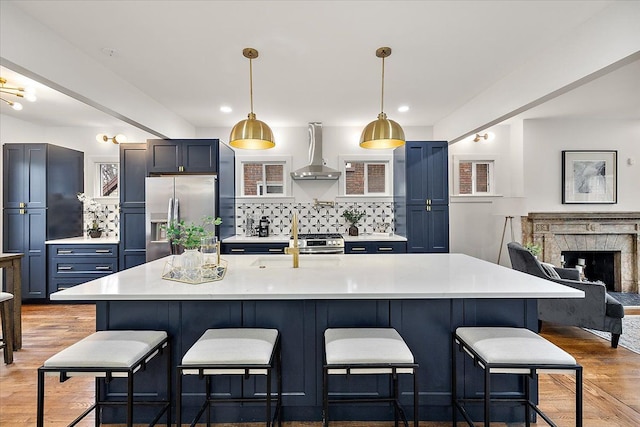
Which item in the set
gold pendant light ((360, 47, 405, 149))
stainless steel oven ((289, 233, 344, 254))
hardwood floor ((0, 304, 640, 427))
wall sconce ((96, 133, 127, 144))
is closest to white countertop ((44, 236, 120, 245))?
hardwood floor ((0, 304, 640, 427))

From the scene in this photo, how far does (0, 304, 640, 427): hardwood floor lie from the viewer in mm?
2018

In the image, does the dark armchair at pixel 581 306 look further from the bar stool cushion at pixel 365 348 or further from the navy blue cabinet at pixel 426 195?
the bar stool cushion at pixel 365 348

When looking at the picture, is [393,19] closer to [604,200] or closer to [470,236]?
[470,236]

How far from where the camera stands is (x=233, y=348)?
1570 mm

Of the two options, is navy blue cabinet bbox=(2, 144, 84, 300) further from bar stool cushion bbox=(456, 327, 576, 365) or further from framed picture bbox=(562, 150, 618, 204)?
framed picture bbox=(562, 150, 618, 204)

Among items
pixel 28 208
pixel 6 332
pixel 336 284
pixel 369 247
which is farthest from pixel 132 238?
pixel 336 284

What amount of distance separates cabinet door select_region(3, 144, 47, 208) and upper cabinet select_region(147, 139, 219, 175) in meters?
1.59

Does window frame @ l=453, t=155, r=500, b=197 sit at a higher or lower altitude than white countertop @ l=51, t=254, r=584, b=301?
higher

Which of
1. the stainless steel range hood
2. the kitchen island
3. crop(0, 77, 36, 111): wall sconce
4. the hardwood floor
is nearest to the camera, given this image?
the kitchen island

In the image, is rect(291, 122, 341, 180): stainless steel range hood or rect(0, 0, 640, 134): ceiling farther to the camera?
rect(291, 122, 341, 180): stainless steel range hood

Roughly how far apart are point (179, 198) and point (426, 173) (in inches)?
131

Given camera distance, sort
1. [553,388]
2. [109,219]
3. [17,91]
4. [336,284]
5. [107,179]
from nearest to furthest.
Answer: [336,284], [553,388], [17,91], [109,219], [107,179]

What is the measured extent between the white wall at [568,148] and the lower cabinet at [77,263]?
20.6 ft

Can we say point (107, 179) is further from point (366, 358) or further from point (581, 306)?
point (581, 306)
